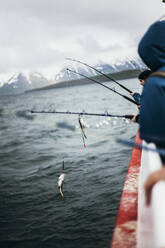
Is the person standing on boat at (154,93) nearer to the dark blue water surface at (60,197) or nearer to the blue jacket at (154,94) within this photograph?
the blue jacket at (154,94)

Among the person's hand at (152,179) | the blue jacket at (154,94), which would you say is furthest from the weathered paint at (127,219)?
the blue jacket at (154,94)

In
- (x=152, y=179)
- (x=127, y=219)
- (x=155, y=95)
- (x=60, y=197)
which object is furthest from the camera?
Answer: (x=60, y=197)

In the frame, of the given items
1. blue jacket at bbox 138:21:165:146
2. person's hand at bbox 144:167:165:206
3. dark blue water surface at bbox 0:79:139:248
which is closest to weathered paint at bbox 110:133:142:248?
person's hand at bbox 144:167:165:206

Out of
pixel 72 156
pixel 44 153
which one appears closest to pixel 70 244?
pixel 72 156

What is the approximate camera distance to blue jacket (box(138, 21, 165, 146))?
7.10 feet

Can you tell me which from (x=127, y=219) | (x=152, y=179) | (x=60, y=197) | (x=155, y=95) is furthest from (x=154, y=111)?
(x=60, y=197)

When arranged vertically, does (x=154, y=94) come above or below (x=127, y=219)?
above

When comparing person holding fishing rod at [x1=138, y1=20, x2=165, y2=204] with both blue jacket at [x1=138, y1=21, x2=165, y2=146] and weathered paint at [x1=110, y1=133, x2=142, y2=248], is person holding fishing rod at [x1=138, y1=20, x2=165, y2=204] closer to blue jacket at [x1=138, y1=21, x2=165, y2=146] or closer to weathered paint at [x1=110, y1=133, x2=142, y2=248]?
blue jacket at [x1=138, y1=21, x2=165, y2=146]

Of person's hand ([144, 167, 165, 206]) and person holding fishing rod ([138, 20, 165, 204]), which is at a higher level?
person holding fishing rod ([138, 20, 165, 204])

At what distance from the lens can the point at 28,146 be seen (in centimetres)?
1541

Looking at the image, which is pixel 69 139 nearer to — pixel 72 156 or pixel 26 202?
pixel 72 156

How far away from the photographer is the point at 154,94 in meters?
2.19

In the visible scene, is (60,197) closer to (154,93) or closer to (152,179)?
(154,93)

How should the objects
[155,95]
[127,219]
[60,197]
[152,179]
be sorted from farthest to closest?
1. [60,197]
2. [127,219]
3. [155,95]
4. [152,179]
